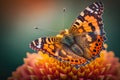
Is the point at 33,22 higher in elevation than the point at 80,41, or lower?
higher

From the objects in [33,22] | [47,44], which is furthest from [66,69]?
[33,22]

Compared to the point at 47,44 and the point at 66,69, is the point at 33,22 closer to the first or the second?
the point at 47,44

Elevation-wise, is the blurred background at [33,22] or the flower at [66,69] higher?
the blurred background at [33,22]

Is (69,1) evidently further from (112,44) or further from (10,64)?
(10,64)

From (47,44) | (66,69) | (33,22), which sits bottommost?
(66,69)

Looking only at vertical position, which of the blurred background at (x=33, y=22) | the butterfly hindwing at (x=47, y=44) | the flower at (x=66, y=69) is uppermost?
the blurred background at (x=33, y=22)
